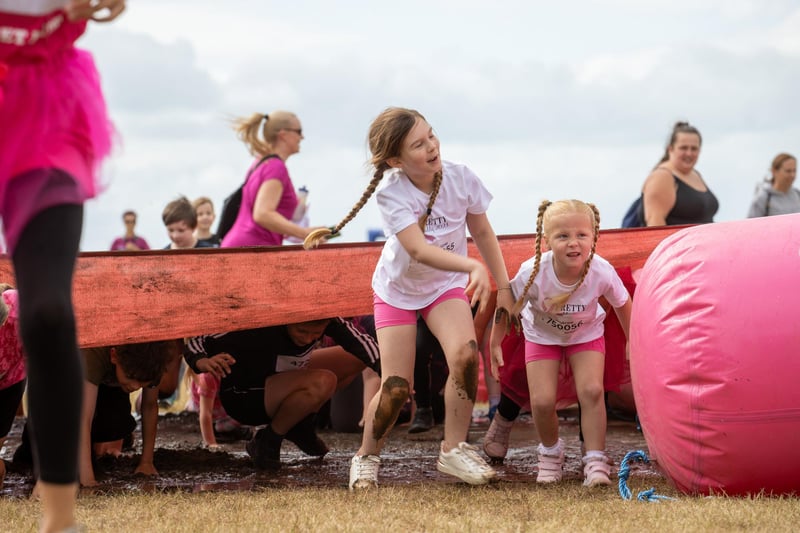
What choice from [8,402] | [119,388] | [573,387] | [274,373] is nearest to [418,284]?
[573,387]

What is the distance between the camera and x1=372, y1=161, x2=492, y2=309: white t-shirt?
462cm

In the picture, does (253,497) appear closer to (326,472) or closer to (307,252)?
(326,472)

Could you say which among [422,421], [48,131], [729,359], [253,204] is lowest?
[422,421]

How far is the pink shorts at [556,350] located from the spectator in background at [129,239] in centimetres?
712

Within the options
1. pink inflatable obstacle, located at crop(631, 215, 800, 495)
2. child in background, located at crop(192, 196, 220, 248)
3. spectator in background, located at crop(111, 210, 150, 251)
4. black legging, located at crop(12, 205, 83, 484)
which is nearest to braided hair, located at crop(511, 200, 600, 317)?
pink inflatable obstacle, located at crop(631, 215, 800, 495)

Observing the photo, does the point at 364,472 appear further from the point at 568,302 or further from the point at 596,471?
the point at 568,302

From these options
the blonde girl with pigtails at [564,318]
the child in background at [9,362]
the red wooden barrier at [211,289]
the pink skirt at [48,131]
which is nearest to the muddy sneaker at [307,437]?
the red wooden barrier at [211,289]

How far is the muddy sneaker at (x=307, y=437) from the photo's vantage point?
564cm

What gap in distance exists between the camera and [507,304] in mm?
4758

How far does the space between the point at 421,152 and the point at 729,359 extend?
153cm

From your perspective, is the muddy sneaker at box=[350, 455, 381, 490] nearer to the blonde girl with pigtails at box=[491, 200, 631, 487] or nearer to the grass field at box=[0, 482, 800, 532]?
the grass field at box=[0, 482, 800, 532]

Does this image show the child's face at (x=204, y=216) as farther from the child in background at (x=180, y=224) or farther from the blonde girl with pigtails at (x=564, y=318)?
the blonde girl with pigtails at (x=564, y=318)

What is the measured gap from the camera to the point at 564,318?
4.94 metres

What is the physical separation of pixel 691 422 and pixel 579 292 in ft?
3.56
